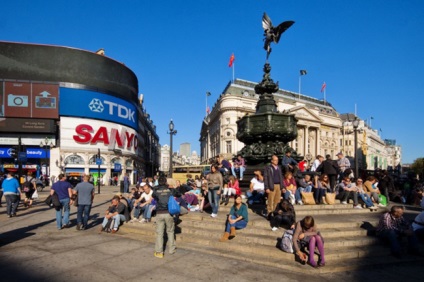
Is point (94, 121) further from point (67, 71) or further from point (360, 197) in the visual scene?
point (360, 197)

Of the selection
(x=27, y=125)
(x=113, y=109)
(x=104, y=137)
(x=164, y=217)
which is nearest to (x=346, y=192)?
(x=164, y=217)

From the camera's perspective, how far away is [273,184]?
8.09 metres

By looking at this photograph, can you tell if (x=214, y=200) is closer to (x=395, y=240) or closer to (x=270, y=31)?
(x=395, y=240)

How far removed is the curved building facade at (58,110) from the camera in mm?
47000

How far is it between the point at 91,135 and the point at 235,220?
49.0 m

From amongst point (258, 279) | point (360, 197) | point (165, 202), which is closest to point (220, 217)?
point (165, 202)

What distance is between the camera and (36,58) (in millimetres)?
49188

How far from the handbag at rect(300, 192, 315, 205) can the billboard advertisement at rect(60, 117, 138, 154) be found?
47752 millimetres

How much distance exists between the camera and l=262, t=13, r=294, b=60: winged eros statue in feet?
40.0

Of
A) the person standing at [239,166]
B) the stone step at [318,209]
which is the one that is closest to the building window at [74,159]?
the person standing at [239,166]

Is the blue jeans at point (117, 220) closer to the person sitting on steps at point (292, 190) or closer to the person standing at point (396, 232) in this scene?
the person sitting on steps at point (292, 190)

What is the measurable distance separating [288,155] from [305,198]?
1983mm

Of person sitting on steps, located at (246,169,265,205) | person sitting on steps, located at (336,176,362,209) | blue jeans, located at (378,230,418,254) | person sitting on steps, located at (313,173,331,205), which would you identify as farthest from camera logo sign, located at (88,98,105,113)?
blue jeans, located at (378,230,418,254)

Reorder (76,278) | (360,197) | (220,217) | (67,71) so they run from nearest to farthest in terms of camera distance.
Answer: (76,278), (220,217), (360,197), (67,71)
